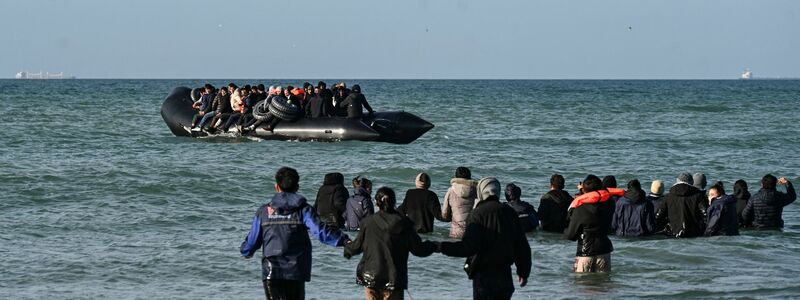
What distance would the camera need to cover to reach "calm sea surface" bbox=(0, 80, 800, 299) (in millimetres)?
11688

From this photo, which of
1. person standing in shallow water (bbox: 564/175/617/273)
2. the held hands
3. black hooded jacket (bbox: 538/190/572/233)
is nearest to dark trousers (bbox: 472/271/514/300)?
the held hands

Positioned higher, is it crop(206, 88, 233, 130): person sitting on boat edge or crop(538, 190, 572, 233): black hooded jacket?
crop(206, 88, 233, 130): person sitting on boat edge

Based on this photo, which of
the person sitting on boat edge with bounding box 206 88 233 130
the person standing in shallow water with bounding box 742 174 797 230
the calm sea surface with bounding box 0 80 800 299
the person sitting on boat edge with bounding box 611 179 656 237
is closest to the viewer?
the calm sea surface with bounding box 0 80 800 299

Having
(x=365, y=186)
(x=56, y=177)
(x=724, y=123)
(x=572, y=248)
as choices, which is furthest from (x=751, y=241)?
(x=724, y=123)

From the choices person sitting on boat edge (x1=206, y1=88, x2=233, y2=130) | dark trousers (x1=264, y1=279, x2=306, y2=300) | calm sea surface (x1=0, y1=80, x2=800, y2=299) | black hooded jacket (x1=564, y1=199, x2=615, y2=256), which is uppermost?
person sitting on boat edge (x1=206, y1=88, x2=233, y2=130)

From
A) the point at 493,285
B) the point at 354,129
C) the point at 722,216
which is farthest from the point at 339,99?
the point at 493,285

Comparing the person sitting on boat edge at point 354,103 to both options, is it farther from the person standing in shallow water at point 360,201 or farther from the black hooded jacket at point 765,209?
the person standing in shallow water at point 360,201

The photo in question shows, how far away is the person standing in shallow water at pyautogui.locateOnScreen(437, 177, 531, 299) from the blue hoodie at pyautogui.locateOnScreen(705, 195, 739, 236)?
16.9 ft

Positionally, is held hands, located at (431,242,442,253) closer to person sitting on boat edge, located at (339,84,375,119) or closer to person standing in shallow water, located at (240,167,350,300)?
person standing in shallow water, located at (240,167,350,300)

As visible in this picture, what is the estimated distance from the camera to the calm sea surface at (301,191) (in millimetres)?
11688

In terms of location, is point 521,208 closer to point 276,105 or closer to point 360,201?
point 360,201

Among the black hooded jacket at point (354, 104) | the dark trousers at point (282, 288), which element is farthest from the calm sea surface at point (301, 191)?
the dark trousers at point (282, 288)

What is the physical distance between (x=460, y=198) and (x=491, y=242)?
3768 millimetres

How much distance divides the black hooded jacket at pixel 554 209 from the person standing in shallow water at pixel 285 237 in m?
5.59
